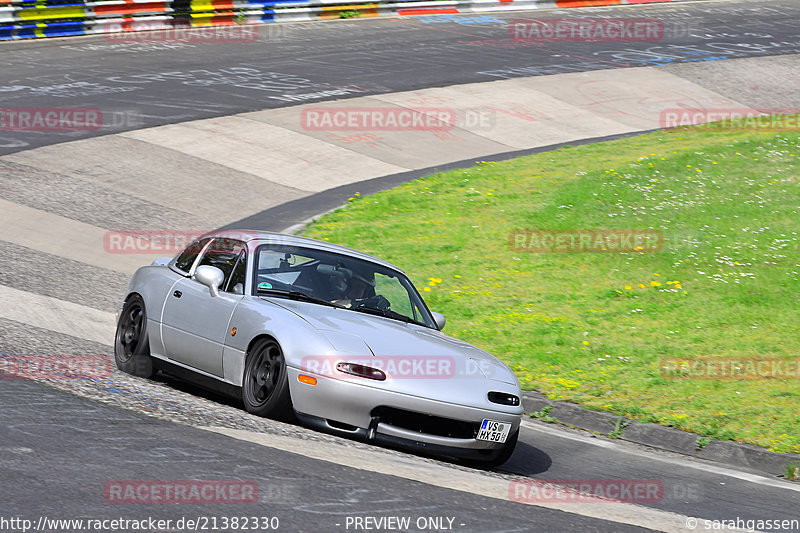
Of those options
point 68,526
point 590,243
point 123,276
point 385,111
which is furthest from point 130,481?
point 385,111

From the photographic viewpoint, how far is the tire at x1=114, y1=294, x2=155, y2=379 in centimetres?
848

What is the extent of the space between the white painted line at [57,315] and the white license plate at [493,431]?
15.4ft

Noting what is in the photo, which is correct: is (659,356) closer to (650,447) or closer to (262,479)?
(650,447)

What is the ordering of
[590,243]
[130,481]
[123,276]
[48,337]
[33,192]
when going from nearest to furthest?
[130,481] → [48,337] → [123,276] → [590,243] → [33,192]

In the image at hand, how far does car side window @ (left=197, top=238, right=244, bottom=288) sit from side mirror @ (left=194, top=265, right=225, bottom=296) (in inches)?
5.1

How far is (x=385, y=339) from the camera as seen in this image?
7223 millimetres

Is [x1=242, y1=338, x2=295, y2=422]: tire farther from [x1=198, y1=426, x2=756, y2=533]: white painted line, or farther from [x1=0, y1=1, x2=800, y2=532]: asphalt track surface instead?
[x1=198, y1=426, x2=756, y2=533]: white painted line

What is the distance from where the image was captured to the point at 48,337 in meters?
9.20

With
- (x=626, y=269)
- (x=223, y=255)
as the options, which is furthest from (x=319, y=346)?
(x=626, y=269)

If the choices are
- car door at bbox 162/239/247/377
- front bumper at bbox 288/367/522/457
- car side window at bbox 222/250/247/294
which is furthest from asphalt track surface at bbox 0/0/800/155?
front bumper at bbox 288/367/522/457

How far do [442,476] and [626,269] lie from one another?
7.47m

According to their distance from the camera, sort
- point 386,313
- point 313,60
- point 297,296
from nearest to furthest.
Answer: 1. point 297,296
2. point 386,313
3. point 313,60

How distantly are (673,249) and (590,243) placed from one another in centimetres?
114

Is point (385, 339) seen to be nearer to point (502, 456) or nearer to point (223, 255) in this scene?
point (502, 456)
